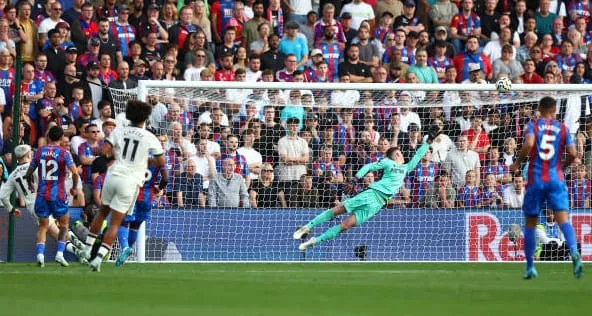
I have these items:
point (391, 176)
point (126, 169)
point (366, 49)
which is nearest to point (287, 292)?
point (126, 169)

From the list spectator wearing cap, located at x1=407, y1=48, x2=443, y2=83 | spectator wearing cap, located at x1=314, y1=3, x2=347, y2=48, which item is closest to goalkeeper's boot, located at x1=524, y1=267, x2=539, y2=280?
spectator wearing cap, located at x1=407, y1=48, x2=443, y2=83

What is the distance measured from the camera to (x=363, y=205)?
19.1 meters

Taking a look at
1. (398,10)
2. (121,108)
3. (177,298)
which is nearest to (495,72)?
(398,10)

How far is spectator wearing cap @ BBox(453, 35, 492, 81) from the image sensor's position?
955 inches

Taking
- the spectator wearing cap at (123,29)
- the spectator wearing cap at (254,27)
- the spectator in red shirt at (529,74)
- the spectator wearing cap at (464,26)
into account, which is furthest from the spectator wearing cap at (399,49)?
the spectator wearing cap at (123,29)

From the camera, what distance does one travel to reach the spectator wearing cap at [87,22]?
2222 cm

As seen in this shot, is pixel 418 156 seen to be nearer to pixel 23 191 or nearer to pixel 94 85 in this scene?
pixel 94 85

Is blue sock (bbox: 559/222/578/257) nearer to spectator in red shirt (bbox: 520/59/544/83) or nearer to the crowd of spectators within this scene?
the crowd of spectators

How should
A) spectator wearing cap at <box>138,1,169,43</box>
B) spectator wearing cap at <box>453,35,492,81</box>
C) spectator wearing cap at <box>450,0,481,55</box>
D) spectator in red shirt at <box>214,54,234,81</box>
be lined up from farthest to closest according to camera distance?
spectator wearing cap at <box>450,0,481,55</box>, spectator wearing cap at <box>453,35,492,81</box>, spectator wearing cap at <box>138,1,169,43</box>, spectator in red shirt at <box>214,54,234,81</box>

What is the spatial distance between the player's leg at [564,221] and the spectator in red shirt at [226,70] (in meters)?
9.44

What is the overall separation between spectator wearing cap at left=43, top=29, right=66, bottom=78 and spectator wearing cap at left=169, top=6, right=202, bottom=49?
7.95ft

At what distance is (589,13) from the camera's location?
1065 inches

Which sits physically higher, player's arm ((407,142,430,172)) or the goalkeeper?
player's arm ((407,142,430,172))

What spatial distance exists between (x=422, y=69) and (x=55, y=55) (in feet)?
23.3
